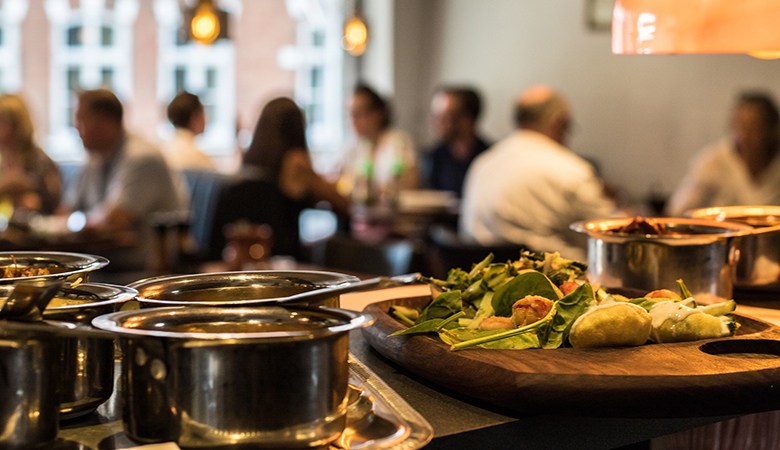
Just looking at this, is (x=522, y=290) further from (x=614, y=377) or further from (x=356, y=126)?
(x=356, y=126)

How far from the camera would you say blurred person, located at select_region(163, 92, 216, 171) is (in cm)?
646

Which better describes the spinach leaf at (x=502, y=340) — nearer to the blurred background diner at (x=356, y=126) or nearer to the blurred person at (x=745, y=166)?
the blurred background diner at (x=356, y=126)

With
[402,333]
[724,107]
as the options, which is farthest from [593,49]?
[402,333]

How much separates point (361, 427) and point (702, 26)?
956 millimetres

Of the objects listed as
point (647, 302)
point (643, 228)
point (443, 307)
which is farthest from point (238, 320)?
point (643, 228)

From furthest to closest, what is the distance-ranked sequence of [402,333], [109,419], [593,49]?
[593,49] < [402,333] < [109,419]

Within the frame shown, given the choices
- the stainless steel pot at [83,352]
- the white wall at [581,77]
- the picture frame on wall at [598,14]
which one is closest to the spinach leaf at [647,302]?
the stainless steel pot at [83,352]

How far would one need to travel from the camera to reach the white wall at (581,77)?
5.90 m

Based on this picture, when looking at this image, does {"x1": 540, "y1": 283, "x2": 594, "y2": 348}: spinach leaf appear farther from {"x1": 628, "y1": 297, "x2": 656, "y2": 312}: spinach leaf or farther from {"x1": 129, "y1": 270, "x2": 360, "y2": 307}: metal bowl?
{"x1": 129, "y1": 270, "x2": 360, "y2": 307}: metal bowl

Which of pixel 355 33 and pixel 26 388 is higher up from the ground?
pixel 355 33

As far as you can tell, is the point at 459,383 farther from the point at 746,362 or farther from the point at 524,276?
the point at 746,362

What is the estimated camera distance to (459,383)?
3.14 ft

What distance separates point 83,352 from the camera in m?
0.82

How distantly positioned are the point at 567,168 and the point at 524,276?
2389 millimetres
